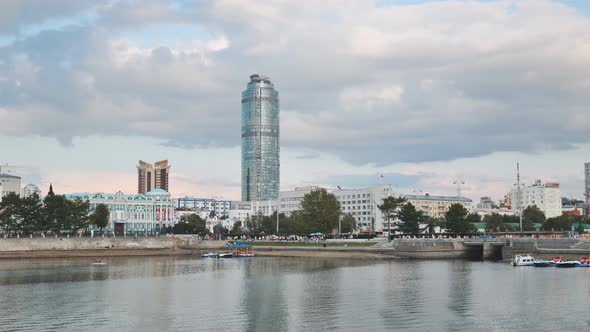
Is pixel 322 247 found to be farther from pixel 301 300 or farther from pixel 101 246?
pixel 301 300

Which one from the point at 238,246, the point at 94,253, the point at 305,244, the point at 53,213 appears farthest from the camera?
the point at 238,246

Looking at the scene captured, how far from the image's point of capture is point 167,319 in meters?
56.6

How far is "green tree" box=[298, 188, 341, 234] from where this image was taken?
193m

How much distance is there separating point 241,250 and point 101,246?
37.1m

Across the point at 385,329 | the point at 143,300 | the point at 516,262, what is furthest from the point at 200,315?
the point at 516,262

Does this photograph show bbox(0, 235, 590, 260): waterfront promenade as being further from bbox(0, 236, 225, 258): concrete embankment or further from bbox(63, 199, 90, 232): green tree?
bbox(63, 199, 90, 232): green tree

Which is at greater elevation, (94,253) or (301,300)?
(94,253)

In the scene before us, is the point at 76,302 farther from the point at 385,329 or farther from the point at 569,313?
the point at 569,313

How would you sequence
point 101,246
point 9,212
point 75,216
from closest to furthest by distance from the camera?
point 9,212 → point 101,246 → point 75,216

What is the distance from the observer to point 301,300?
68312 mm

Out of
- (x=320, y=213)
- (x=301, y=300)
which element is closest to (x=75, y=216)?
(x=320, y=213)

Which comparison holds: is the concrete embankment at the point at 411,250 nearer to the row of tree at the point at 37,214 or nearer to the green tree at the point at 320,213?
the green tree at the point at 320,213

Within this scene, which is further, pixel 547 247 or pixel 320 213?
pixel 320 213

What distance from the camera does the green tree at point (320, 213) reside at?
192625 millimetres
